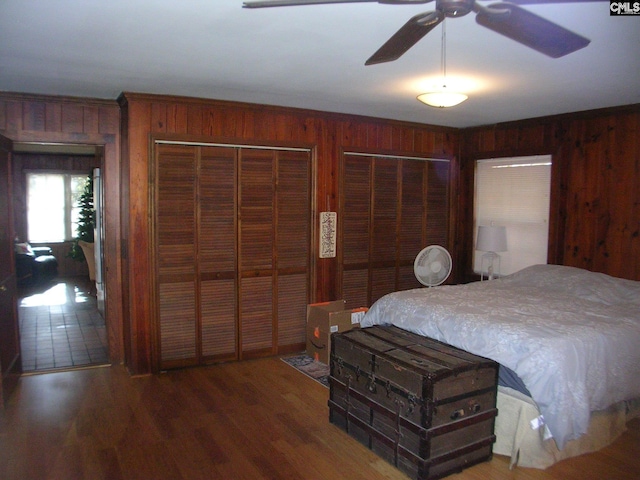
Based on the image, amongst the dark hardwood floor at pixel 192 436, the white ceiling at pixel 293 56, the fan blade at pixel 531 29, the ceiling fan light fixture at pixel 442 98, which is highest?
the white ceiling at pixel 293 56

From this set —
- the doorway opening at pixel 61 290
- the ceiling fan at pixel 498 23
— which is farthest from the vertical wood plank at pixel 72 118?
the ceiling fan at pixel 498 23

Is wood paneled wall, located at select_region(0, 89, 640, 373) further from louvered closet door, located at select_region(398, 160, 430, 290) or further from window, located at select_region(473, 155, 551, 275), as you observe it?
louvered closet door, located at select_region(398, 160, 430, 290)

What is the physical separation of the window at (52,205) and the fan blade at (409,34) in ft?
27.3

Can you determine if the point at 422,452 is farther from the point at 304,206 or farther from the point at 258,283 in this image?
the point at 304,206

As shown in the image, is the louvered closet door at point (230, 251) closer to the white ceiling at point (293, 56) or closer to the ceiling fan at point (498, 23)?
the white ceiling at point (293, 56)

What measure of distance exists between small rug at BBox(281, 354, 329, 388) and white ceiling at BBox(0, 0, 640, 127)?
2265 mm

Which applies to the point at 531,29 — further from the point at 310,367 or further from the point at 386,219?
the point at 386,219

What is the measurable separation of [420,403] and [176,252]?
2.45 metres

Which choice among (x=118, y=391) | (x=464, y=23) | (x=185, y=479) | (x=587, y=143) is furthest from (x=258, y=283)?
(x=587, y=143)

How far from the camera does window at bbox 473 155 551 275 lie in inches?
188

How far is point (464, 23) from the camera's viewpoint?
229 cm

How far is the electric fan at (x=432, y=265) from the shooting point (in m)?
4.36

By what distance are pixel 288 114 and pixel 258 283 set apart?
1.55 m

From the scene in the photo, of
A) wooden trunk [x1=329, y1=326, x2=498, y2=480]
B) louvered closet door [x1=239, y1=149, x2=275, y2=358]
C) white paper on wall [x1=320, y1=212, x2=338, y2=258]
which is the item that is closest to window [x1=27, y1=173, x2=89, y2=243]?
louvered closet door [x1=239, y1=149, x2=275, y2=358]
